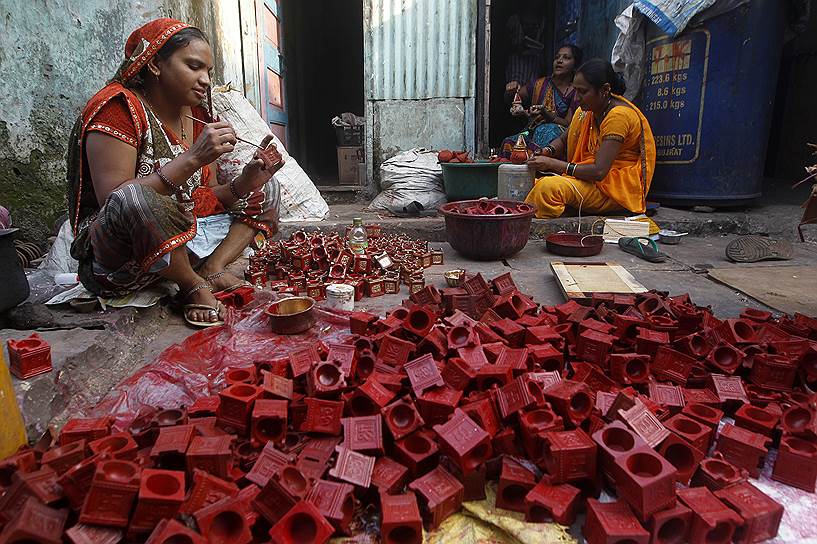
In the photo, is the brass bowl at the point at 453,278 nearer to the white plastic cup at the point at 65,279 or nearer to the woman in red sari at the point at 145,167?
the woman in red sari at the point at 145,167

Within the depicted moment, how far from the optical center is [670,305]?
2.56 metres

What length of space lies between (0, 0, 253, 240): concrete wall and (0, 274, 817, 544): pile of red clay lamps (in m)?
2.91

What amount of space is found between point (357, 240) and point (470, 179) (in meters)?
2.14

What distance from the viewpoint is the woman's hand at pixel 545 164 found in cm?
495

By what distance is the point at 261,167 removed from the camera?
3102mm

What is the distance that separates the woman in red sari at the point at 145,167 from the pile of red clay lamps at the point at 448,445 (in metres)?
0.95

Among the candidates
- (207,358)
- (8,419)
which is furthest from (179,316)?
(8,419)

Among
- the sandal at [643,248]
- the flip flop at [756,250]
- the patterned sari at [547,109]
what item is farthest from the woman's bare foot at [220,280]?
the patterned sari at [547,109]

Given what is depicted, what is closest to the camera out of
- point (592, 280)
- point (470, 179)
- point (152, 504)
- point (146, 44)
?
point (152, 504)

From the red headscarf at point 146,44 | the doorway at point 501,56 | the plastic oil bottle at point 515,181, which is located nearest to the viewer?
the red headscarf at point 146,44

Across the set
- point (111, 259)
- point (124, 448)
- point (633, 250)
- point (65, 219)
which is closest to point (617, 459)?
point (124, 448)

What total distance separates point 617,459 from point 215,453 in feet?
3.63

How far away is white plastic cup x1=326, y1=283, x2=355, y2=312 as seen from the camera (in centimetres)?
288

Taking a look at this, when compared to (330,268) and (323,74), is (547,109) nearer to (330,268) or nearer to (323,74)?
(330,268)
